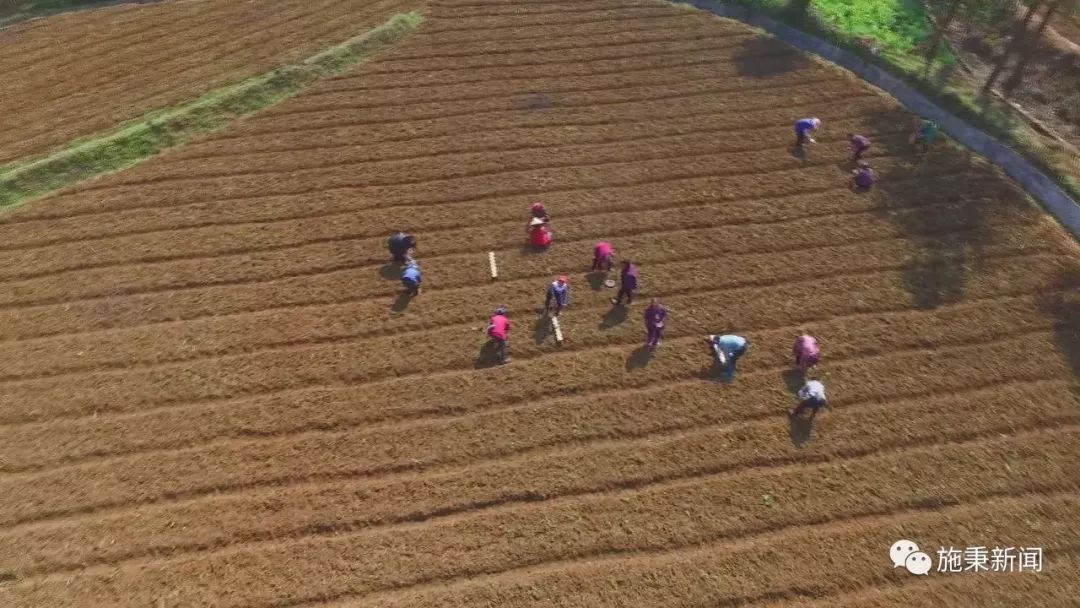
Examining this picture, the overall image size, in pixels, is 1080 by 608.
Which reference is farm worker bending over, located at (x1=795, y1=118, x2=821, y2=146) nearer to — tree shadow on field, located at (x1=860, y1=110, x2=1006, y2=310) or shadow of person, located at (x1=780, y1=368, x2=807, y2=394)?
tree shadow on field, located at (x1=860, y1=110, x2=1006, y2=310)

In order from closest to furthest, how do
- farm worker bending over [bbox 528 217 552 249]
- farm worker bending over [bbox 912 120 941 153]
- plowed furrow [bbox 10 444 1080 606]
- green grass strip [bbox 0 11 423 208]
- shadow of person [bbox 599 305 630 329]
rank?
plowed furrow [bbox 10 444 1080 606], shadow of person [bbox 599 305 630 329], farm worker bending over [bbox 528 217 552 249], green grass strip [bbox 0 11 423 208], farm worker bending over [bbox 912 120 941 153]

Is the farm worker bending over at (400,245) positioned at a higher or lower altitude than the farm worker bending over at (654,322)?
higher

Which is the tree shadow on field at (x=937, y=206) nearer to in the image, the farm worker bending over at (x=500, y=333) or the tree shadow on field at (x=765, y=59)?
the tree shadow on field at (x=765, y=59)

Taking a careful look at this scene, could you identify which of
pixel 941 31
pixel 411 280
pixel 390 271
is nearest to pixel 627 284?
pixel 411 280

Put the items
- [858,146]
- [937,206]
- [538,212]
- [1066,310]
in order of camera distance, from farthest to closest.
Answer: [858,146] → [937,206] → [538,212] → [1066,310]

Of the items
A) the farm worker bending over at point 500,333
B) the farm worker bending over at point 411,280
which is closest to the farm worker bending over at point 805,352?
the farm worker bending over at point 500,333

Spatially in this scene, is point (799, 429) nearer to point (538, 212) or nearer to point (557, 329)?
point (557, 329)

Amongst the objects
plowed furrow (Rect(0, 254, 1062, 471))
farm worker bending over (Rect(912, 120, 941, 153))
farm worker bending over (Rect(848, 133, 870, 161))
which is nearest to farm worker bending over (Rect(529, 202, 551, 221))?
plowed furrow (Rect(0, 254, 1062, 471))
